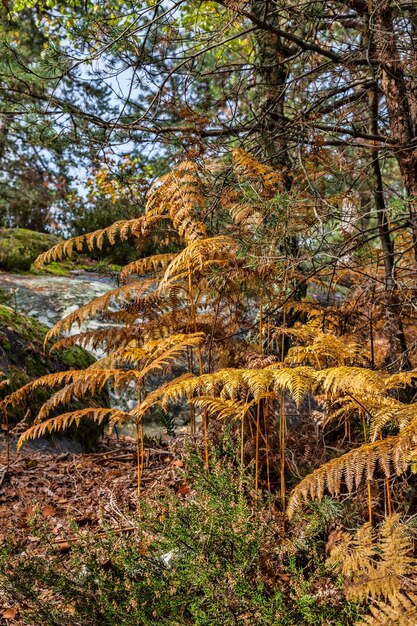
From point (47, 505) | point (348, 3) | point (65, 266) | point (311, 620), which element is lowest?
point (47, 505)

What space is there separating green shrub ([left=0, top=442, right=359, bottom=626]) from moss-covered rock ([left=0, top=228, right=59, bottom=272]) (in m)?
7.12

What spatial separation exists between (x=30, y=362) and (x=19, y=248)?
469 cm

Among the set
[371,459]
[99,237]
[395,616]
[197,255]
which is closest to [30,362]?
[99,237]

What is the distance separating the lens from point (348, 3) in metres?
3.49

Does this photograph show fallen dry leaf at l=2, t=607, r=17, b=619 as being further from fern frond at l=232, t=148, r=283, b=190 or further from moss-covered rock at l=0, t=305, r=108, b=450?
fern frond at l=232, t=148, r=283, b=190

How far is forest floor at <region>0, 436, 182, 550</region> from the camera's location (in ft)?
9.54

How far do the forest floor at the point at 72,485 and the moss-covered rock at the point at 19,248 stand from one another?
17.4 ft

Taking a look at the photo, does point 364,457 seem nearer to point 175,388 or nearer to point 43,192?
point 175,388

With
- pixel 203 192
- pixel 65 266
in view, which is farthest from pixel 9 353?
pixel 65 266

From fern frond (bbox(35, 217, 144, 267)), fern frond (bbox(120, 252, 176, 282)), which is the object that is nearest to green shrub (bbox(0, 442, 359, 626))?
fern frond (bbox(120, 252, 176, 282))

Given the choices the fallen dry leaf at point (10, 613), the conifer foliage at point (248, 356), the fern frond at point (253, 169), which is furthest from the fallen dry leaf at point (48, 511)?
the fern frond at point (253, 169)

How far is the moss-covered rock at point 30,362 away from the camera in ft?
13.4

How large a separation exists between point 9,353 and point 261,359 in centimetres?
272

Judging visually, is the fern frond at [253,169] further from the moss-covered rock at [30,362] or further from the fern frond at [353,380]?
the moss-covered rock at [30,362]
